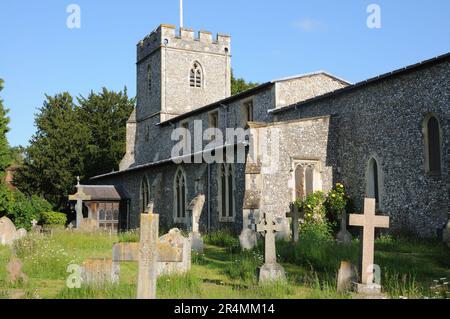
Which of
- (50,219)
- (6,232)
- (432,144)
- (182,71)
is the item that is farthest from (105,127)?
(432,144)

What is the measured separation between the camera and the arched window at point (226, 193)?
2211 centimetres

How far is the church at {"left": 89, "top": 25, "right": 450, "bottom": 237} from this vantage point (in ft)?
56.2

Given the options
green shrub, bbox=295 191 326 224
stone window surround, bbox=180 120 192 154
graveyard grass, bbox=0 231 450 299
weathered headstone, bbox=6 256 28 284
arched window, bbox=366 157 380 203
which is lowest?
graveyard grass, bbox=0 231 450 299

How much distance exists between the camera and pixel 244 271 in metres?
12.0

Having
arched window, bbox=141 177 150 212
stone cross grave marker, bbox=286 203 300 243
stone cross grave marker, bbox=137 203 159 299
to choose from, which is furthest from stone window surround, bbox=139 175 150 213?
stone cross grave marker, bbox=137 203 159 299

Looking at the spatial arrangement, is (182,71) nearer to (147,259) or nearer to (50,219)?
(50,219)

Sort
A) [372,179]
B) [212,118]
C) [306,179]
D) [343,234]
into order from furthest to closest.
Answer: [212,118]
[306,179]
[372,179]
[343,234]

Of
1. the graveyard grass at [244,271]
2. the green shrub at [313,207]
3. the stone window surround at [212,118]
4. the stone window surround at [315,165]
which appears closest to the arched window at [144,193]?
the stone window surround at [212,118]

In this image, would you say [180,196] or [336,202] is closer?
[336,202]

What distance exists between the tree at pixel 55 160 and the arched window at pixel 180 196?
15.2m

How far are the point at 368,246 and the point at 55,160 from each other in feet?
108

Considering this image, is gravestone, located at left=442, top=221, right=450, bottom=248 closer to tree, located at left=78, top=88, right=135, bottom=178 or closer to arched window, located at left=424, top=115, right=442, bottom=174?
arched window, located at left=424, top=115, right=442, bottom=174

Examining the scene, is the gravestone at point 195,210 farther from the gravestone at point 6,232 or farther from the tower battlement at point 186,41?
the tower battlement at point 186,41
